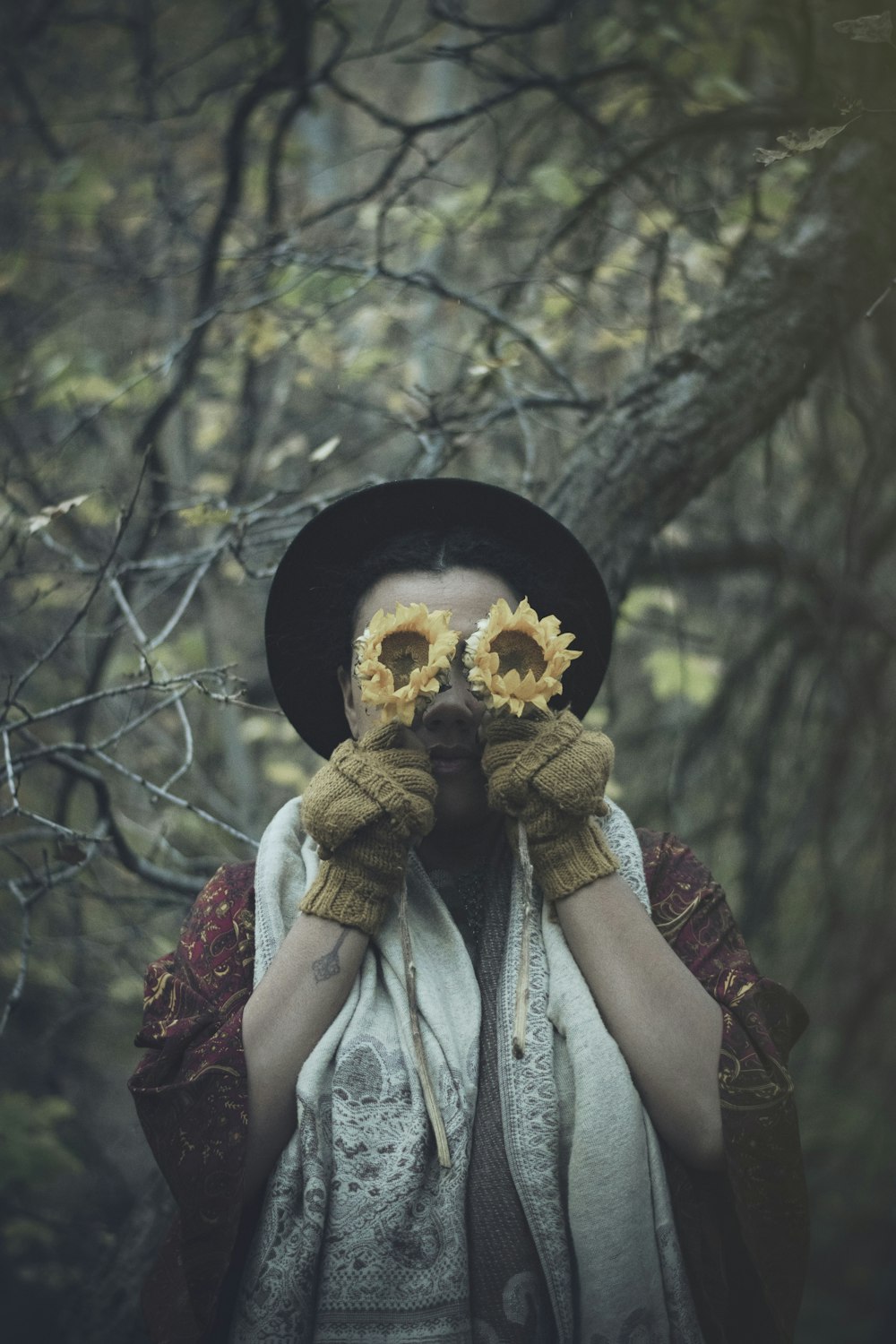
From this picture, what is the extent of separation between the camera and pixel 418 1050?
5.07 feet

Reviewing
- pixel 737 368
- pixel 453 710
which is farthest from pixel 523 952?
pixel 737 368

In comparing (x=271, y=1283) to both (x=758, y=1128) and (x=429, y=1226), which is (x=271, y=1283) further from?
(x=758, y=1128)

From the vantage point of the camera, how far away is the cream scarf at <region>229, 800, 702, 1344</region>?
57.6 inches

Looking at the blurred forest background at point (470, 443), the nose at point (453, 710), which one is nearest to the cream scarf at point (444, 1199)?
the nose at point (453, 710)

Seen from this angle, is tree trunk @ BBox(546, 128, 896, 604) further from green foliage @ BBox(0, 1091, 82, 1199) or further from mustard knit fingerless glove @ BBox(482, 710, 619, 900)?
green foliage @ BBox(0, 1091, 82, 1199)

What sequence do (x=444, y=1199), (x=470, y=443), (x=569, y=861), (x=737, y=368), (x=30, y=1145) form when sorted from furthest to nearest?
(x=30, y=1145), (x=470, y=443), (x=737, y=368), (x=569, y=861), (x=444, y=1199)

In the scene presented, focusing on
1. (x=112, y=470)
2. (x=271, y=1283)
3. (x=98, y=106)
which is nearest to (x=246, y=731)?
(x=112, y=470)

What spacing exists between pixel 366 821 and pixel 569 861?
312 mm

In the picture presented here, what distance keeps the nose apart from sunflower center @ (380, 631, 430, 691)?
6cm

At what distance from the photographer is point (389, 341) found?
3.97 metres

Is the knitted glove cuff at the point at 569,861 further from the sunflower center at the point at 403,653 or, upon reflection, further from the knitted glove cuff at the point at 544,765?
the sunflower center at the point at 403,653

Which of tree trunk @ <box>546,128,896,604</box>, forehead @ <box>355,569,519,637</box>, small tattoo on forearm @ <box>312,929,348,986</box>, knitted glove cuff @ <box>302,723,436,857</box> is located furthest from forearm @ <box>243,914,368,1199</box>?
tree trunk @ <box>546,128,896,604</box>

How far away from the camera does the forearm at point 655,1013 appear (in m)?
1.48

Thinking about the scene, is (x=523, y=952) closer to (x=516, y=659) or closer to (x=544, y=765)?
(x=544, y=765)
